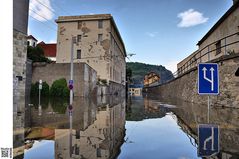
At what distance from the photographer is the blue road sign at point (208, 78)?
5562 millimetres

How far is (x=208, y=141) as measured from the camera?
4500mm

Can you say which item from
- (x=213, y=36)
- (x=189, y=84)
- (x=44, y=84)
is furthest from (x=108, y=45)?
(x=189, y=84)

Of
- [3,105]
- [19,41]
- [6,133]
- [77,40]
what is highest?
[77,40]

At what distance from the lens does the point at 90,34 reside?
33.6m

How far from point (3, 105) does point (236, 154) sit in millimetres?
3261

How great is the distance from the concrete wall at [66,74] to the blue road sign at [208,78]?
16.7 meters

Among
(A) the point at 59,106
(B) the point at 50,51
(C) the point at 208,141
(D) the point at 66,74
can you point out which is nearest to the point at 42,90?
(D) the point at 66,74

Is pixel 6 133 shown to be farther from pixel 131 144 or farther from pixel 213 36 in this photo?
pixel 213 36

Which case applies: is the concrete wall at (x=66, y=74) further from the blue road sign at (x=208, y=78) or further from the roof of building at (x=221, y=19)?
the blue road sign at (x=208, y=78)

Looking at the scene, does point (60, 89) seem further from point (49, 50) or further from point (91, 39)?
point (49, 50)

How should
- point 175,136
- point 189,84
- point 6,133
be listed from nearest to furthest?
point 6,133 < point 175,136 < point 189,84

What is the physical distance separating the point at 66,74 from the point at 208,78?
18.4 metres

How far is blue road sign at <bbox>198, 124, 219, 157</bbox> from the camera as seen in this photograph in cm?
373

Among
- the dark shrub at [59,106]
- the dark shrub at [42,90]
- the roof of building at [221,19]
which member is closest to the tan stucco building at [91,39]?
the dark shrub at [42,90]
